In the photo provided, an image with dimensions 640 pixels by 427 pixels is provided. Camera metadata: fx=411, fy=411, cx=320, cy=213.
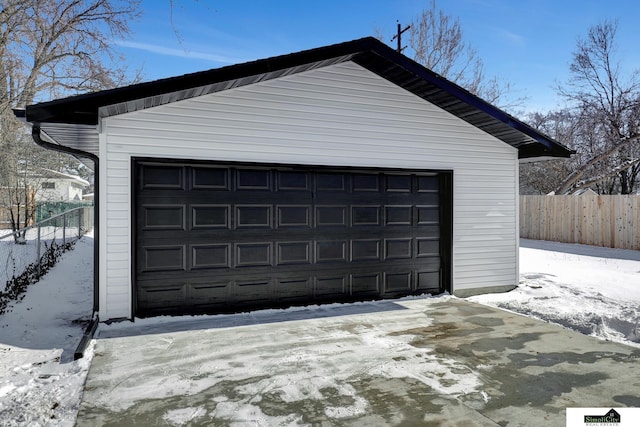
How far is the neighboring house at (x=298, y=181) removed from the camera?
5.41 m

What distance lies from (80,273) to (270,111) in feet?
19.7

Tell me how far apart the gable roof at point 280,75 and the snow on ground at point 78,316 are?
8.36 ft

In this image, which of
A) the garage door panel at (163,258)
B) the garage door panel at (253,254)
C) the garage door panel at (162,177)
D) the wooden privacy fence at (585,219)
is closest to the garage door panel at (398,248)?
the garage door panel at (253,254)

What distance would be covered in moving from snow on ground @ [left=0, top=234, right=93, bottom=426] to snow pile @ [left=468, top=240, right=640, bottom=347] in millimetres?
5791

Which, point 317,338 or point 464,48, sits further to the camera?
point 464,48

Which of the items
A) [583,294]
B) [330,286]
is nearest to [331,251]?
[330,286]

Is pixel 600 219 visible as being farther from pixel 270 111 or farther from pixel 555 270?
pixel 270 111

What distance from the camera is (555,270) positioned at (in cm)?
980

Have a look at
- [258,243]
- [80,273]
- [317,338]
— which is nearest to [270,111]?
[258,243]

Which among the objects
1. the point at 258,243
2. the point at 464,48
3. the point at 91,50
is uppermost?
the point at 464,48

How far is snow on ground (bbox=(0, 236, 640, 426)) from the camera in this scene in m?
3.34

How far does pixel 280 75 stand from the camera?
608 centimetres

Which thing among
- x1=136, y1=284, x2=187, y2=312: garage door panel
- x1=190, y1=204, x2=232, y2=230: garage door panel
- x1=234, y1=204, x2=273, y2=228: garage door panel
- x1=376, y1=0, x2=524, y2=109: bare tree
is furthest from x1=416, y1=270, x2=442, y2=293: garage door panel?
x1=376, y1=0, x2=524, y2=109: bare tree

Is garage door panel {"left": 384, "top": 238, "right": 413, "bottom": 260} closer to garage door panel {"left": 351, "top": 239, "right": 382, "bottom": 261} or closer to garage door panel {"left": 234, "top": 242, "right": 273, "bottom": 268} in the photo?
garage door panel {"left": 351, "top": 239, "right": 382, "bottom": 261}
